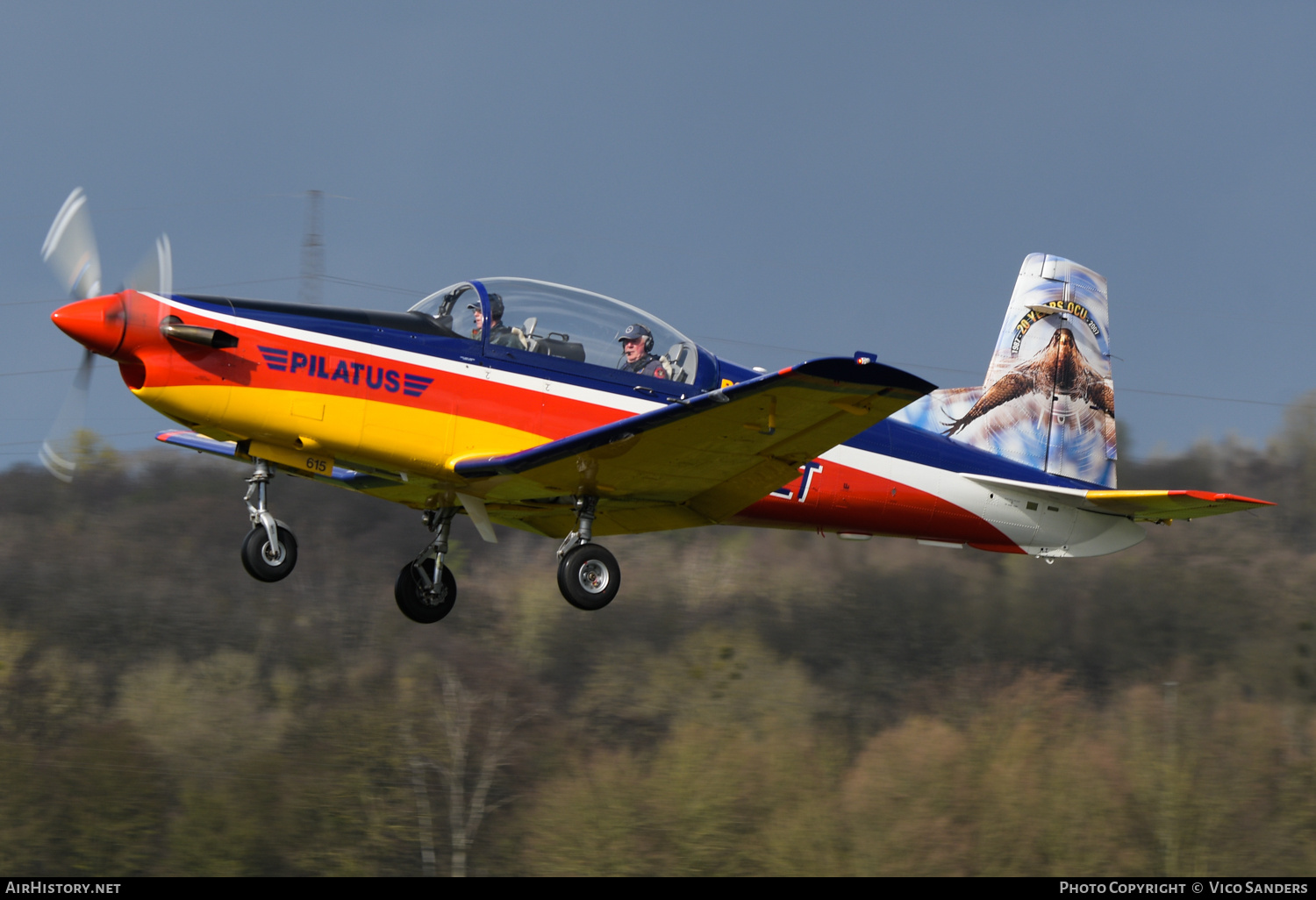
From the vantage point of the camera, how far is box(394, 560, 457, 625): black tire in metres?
11.0

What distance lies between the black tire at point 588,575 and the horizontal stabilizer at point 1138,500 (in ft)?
11.9

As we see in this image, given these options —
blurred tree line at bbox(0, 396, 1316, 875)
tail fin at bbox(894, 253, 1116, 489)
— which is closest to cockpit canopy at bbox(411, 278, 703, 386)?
tail fin at bbox(894, 253, 1116, 489)

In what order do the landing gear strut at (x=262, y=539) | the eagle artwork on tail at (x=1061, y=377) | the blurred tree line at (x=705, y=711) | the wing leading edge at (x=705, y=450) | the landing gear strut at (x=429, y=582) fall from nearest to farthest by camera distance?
the wing leading edge at (x=705, y=450) → the landing gear strut at (x=262, y=539) → the landing gear strut at (x=429, y=582) → the eagle artwork on tail at (x=1061, y=377) → the blurred tree line at (x=705, y=711)

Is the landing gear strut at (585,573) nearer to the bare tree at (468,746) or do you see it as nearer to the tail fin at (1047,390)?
the tail fin at (1047,390)

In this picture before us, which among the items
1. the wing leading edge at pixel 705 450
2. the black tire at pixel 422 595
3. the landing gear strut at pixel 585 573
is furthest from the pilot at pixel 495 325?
the black tire at pixel 422 595

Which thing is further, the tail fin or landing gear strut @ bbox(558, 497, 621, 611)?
the tail fin

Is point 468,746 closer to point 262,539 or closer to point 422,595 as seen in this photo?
point 422,595

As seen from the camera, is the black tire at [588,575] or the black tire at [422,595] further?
the black tire at [422,595]

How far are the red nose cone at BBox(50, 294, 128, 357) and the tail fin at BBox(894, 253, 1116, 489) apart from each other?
6697mm

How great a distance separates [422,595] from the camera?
11.0m

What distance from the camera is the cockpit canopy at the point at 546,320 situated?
959 centimetres

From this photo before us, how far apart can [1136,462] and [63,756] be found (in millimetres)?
25324

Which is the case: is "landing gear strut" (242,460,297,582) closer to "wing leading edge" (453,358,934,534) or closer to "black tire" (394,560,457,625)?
"wing leading edge" (453,358,934,534)

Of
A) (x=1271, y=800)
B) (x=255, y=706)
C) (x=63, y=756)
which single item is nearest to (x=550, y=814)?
(x=255, y=706)
